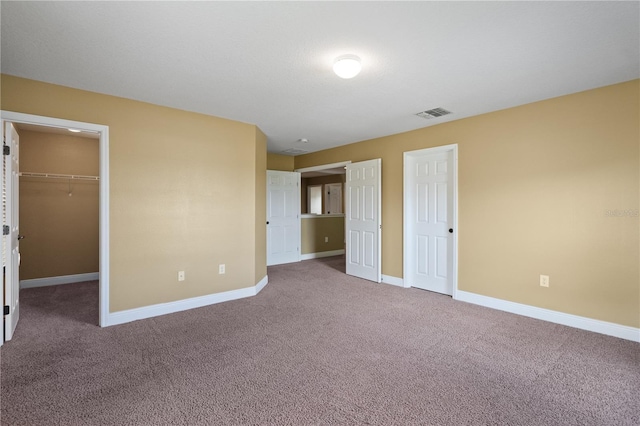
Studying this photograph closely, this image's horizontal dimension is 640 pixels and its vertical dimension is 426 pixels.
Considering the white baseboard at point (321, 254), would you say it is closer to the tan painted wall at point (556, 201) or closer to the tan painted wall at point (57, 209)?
the tan painted wall at point (556, 201)

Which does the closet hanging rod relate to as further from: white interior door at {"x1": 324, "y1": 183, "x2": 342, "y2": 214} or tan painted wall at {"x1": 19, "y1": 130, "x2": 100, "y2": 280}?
white interior door at {"x1": 324, "y1": 183, "x2": 342, "y2": 214}

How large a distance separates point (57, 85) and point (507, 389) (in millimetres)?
4622

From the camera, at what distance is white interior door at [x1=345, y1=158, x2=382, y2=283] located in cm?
486

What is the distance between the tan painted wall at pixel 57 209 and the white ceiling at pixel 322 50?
8.23ft

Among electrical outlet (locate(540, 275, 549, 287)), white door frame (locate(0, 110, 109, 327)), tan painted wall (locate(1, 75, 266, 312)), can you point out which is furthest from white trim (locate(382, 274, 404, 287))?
white door frame (locate(0, 110, 109, 327))

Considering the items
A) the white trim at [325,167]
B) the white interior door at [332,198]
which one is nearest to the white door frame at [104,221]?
the white trim at [325,167]

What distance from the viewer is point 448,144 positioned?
13.2 ft

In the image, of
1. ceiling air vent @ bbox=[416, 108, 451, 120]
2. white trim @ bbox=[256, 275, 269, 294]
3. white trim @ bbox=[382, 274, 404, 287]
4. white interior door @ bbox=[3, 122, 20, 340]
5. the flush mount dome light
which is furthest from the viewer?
white trim @ bbox=[382, 274, 404, 287]

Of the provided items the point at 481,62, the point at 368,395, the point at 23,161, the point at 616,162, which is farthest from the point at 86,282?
the point at 616,162

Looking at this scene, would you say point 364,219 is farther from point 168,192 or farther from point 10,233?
point 10,233

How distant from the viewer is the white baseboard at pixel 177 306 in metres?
3.15

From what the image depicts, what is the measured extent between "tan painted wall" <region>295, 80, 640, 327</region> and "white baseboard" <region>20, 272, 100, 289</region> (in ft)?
18.6

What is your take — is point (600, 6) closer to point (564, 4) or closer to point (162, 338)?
point (564, 4)

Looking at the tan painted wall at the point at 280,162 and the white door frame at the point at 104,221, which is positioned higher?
the tan painted wall at the point at 280,162
